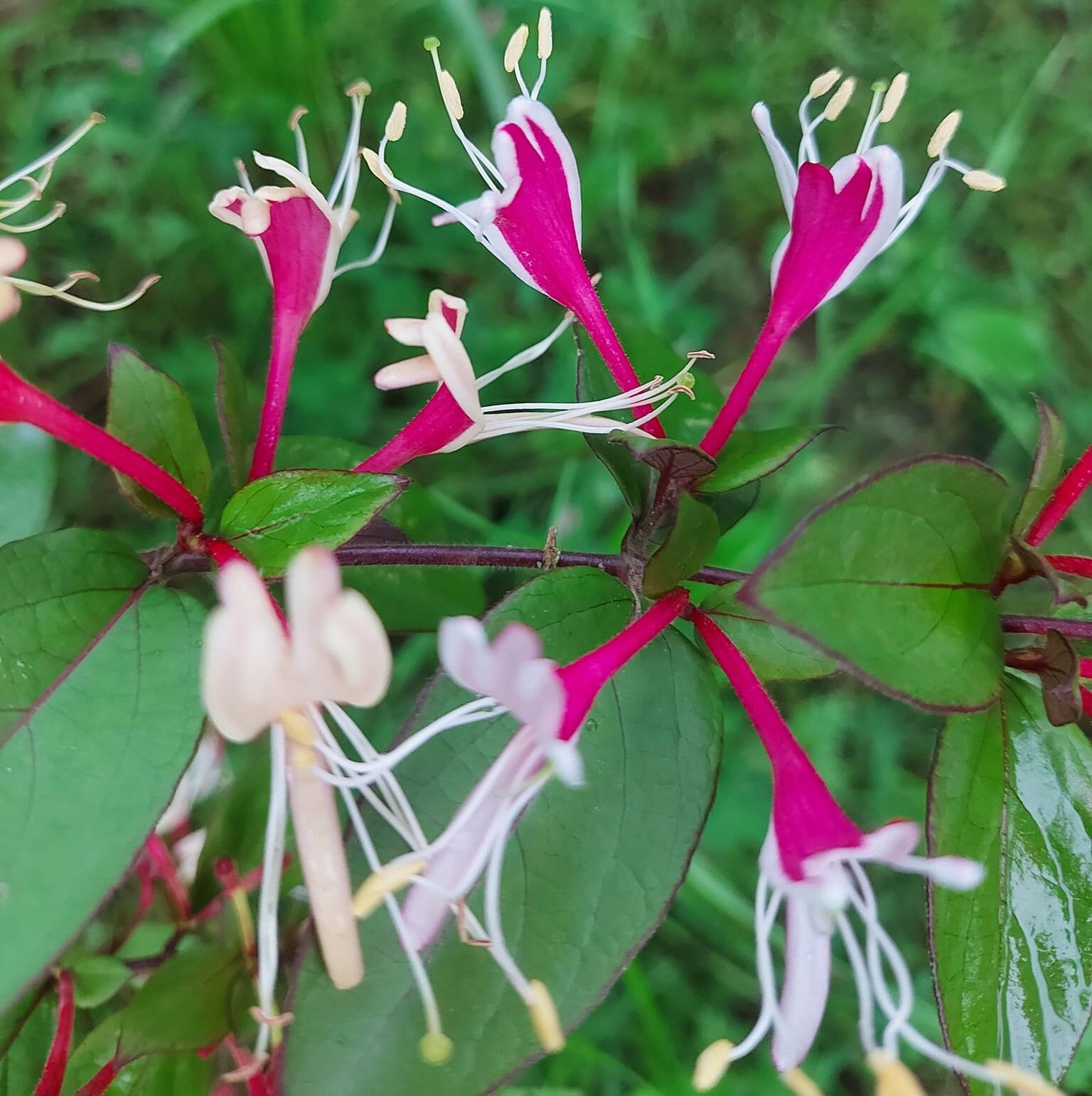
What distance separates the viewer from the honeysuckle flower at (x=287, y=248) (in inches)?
20.7

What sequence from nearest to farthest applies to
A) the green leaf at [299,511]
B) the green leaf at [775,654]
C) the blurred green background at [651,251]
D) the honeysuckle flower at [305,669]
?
the honeysuckle flower at [305,669] < the green leaf at [299,511] < the green leaf at [775,654] < the blurred green background at [651,251]

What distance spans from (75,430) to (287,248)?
0.15 meters

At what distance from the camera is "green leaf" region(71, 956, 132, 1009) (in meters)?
0.63

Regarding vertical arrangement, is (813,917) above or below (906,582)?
below

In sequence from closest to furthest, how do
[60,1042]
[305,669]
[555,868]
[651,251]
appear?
[305,669], [555,868], [60,1042], [651,251]

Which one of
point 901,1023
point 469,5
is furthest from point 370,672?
point 469,5

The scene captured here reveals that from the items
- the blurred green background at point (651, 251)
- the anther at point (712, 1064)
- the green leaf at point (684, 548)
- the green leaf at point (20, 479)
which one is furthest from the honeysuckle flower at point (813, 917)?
the blurred green background at point (651, 251)

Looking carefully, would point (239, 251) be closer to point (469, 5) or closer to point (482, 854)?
point (469, 5)

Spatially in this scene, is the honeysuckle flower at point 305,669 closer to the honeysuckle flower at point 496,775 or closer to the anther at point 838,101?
the honeysuckle flower at point 496,775

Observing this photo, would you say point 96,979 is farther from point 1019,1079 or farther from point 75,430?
point 1019,1079

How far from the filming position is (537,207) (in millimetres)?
528

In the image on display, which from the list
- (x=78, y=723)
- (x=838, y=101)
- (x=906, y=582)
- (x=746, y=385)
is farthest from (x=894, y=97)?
(x=78, y=723)

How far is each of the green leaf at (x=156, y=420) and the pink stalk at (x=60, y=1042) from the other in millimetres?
314

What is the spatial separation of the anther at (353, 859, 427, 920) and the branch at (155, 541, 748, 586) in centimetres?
17
